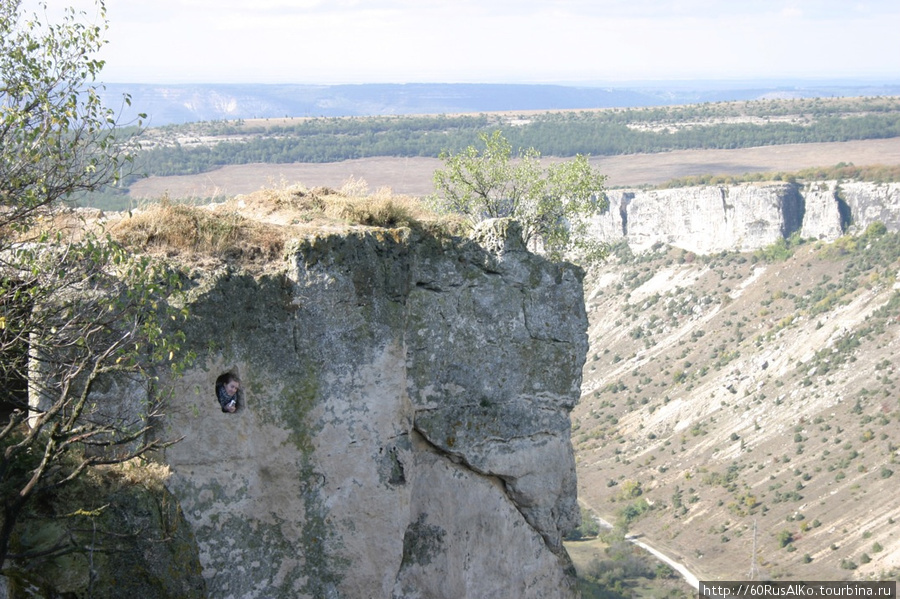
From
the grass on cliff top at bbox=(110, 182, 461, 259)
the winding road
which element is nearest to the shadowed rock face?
the grass on cliff top at bbox=(110, 182, 461, 259)

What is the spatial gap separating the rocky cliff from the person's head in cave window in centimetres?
8655

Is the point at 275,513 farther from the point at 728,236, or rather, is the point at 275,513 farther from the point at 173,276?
the point at 728,236

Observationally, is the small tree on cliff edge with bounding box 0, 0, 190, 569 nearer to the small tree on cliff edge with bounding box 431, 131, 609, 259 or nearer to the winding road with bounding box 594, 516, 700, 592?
the small tree on cliff edge with bounding box 431, 131, 609, 259

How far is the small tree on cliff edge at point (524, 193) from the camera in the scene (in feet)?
67.8

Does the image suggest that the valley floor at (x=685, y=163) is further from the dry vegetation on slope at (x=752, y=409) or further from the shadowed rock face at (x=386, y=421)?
the shadowed rock face at (x=386, y=421)

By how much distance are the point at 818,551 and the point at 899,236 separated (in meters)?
45.7

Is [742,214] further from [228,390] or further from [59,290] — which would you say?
[59,290]

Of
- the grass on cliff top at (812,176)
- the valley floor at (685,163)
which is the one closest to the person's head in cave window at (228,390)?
the valley floor at (685,163)

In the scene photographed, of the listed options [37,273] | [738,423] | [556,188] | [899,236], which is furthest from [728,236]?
[37,273]

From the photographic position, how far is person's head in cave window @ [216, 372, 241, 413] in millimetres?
11859

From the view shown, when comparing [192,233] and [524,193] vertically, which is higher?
[192,233]

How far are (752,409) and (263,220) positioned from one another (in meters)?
60.1

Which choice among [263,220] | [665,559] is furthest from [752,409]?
[263,220]

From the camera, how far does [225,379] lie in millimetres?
11914
